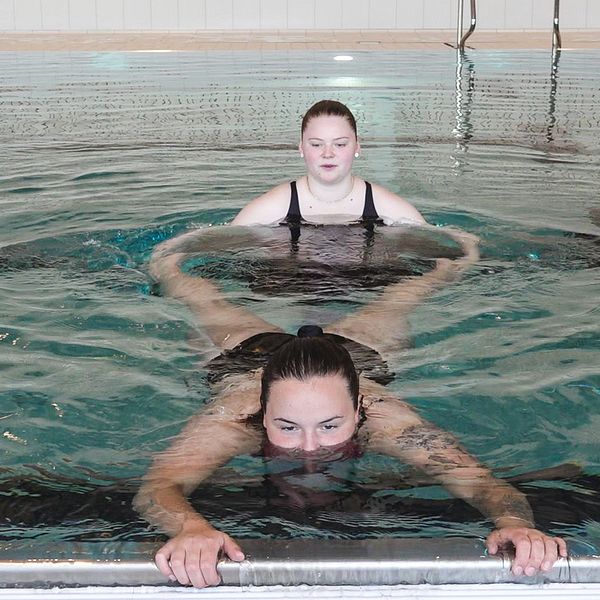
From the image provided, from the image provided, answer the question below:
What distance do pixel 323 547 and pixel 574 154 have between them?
247 inches

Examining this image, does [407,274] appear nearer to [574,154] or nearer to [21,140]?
[574,154]

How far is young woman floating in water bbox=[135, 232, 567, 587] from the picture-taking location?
2096 millimetres

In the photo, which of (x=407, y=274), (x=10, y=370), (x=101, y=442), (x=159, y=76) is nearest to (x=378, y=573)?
(x=101, y=442)

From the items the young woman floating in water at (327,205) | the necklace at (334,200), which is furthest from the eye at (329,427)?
the necklace at (334,200)

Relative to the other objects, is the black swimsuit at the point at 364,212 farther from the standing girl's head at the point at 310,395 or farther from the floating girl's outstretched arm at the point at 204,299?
the standing girl's head at the point at 310,395

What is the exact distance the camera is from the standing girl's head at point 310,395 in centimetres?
260

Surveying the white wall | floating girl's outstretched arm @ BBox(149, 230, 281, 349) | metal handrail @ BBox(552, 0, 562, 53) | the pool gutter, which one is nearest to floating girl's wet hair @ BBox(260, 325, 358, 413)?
the pool gutter

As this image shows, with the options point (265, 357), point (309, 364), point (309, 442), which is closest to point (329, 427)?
point (309, 442)

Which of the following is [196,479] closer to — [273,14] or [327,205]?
[327,205]

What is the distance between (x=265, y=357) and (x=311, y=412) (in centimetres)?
86

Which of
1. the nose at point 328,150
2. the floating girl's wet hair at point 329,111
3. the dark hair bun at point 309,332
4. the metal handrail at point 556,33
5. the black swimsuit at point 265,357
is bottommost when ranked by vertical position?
the black swimsuit at point 265,357

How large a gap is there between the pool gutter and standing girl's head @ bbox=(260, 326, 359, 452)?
593 mm

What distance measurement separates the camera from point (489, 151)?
8.02 meters

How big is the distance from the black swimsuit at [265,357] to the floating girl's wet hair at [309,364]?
0.69 m
